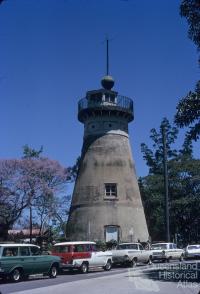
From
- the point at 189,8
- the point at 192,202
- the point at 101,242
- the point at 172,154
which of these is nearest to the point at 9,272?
the point at 189,8

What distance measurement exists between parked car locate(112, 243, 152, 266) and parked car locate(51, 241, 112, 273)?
274 centimetres

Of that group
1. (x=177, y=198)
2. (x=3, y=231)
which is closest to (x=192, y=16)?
(x=3, y=231)

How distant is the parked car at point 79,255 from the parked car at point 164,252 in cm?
746

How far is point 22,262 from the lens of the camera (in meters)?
21.8

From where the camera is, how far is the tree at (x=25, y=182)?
1522 inches

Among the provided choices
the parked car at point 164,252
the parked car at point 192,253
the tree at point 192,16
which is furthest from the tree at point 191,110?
the parked car at point 192,253

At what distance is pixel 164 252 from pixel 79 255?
10267 mm

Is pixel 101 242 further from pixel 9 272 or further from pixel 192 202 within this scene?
pixel 9 272

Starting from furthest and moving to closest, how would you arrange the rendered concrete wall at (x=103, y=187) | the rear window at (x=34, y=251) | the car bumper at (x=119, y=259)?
the rendered concrete wall at (x=103, y=187) < the car bumper at (x=119, y=259) < the rear window at (x=34, y=251)

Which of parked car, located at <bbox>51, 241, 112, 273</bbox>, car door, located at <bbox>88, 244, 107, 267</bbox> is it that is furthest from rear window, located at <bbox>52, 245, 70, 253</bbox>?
car door, located at <bbox>88, 244, 107, 267</bbox>

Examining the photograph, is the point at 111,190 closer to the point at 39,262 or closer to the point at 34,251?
the point at 34,251

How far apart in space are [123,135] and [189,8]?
2914 cm

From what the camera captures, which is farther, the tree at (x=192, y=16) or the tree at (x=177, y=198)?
the tree at (x=177, y=198)

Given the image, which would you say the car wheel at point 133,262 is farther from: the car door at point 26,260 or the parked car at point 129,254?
the car door at point 26,260
